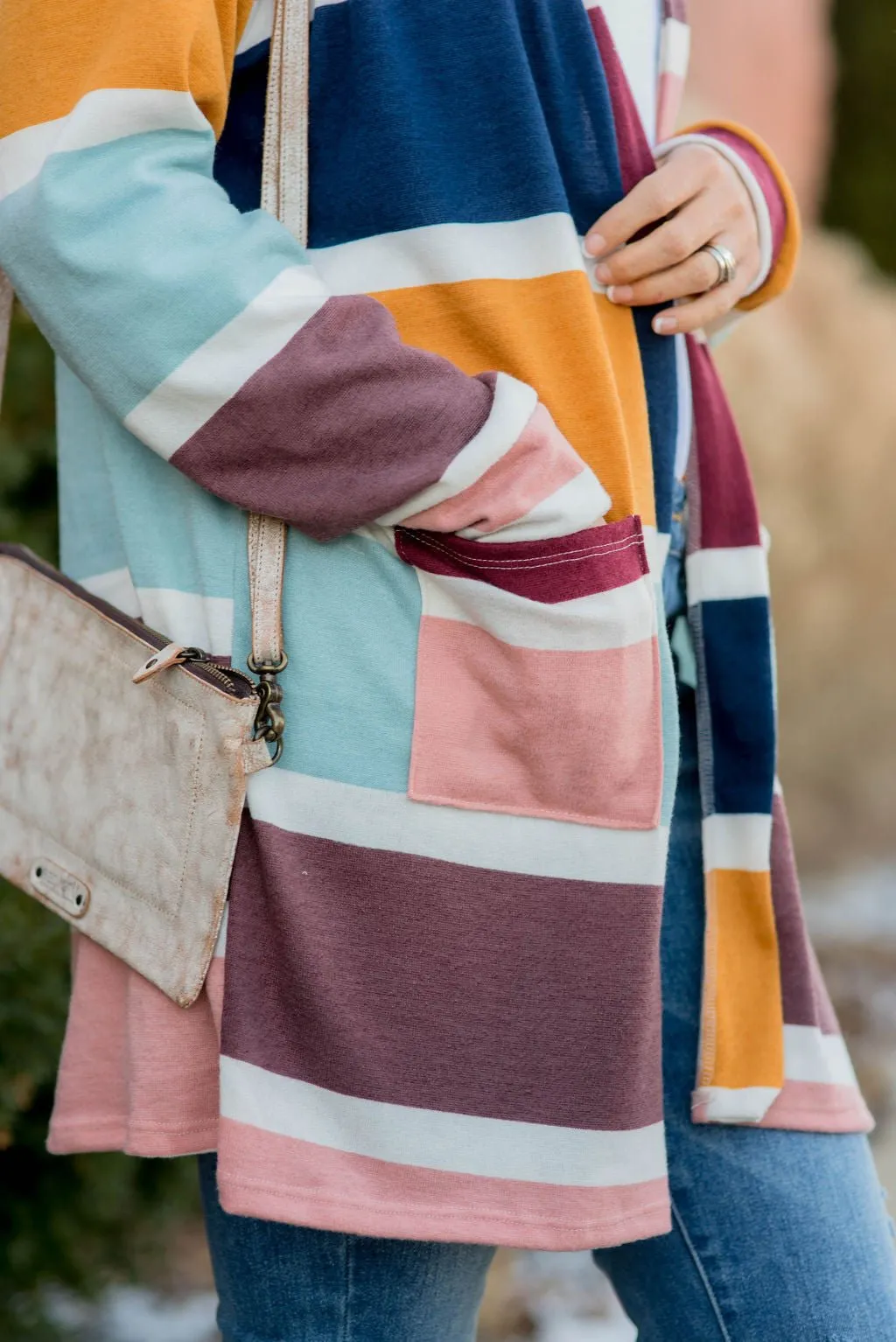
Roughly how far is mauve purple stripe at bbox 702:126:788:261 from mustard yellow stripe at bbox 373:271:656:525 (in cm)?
30

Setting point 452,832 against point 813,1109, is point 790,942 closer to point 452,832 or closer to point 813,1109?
point 813,1109

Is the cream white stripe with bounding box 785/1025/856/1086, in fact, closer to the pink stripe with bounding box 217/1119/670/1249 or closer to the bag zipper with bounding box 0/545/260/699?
the pink stripe with bounding box 217/1119/670/1249

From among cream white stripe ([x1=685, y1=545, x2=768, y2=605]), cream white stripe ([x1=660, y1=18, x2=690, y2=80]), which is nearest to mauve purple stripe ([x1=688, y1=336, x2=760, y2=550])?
cream white stripe ([x1=685, y1=545, x2=768, y2=605])

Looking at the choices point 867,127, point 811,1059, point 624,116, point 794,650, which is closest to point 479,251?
point 624,116

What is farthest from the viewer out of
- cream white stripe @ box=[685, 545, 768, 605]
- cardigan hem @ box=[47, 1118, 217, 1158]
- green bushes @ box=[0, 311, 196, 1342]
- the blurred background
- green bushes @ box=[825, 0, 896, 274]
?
green bushes @ box=[825, 0, 896, 274]

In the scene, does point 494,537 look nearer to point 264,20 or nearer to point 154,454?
point 154,454

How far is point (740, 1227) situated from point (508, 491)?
0.66 m

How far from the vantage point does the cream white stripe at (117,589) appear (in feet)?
3.59

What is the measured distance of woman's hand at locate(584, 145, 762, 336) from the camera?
1021 millimetres

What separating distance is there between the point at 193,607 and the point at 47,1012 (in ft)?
3.84

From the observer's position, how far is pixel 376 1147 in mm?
940

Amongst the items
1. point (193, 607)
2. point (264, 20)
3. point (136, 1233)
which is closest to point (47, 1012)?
point (136, 1233)

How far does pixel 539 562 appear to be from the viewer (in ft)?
3.03

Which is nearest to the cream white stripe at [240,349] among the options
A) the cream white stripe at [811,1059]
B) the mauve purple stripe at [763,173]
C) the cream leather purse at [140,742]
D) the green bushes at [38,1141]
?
the cream leather purse at [140,742]
